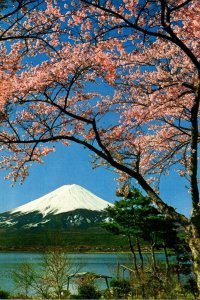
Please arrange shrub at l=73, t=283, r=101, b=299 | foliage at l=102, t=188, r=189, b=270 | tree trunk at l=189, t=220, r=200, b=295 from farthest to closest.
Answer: foliage at l=102, t=188, r=189, b=270
shrub at l=73, t=283, r=101, b=299
tree trunk at l=189, t=220, r=200, b=295

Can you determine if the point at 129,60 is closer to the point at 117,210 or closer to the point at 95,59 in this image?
the point at 95,59

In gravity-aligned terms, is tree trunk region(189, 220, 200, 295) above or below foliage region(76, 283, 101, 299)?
above

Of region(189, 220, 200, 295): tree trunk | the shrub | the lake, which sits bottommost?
the shrub

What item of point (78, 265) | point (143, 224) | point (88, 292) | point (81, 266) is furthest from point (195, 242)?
point (78, 265)

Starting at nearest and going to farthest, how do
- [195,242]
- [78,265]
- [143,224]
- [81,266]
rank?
[195,242]
[143,224]
[81,266]
[78,265]

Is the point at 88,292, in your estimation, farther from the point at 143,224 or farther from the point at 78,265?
the point at 78,265

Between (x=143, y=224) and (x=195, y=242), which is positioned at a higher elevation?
(x=143, y=224)

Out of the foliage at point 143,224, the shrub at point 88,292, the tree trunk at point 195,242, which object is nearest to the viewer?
the tree trunk at point 195,242

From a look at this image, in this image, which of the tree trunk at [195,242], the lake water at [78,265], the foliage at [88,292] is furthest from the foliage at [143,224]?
the tree trunk at [195,242]

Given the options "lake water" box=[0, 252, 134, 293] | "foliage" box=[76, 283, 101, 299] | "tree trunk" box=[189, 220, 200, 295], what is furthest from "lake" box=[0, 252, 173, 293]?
"tree trunk" box=[189, 220, 200, 295]

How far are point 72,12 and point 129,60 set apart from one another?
8.02 feet

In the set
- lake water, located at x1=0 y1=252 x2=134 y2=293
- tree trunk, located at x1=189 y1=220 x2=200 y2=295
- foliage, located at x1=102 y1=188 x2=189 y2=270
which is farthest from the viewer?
lake water, located at x1=0 y1=252 x2=134 y2=293

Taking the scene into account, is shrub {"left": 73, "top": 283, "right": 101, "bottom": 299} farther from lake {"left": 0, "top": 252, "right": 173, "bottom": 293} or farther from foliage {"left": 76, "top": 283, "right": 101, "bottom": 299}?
lake {"left": 0, "top": 252, "right": 173, "bottom": 293}

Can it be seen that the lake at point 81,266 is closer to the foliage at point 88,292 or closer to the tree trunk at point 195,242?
the foliage at point 88,292
